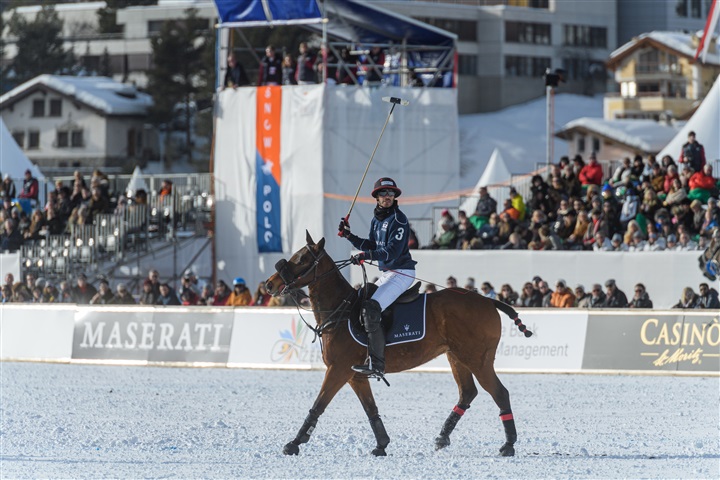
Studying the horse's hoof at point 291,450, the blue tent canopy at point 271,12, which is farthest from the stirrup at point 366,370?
the blue tent canopy at point 271,12

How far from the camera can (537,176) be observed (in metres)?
24.2

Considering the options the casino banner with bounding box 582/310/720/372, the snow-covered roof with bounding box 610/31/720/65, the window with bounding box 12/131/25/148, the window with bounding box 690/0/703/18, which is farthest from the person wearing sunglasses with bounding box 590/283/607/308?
the window with bounding box 690/0/703/18

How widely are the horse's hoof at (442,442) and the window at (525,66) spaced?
200 ft

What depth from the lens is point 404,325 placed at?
1168cm

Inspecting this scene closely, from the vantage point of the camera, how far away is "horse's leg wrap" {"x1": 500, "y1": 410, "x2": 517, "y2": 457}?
11.4 meters

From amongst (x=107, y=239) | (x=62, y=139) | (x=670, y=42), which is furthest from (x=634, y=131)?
(x=107, y=239)

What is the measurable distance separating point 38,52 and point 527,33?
26.8 m

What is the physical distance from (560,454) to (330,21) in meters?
20.4

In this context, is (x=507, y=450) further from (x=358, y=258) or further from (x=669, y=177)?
(x=669, y=177)

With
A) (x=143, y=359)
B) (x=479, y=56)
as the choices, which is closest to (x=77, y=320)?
(x=143, y=359)

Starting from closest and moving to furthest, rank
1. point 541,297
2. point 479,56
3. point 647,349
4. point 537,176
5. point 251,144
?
point 647,349 → point 541,297 → point 537,176 → point 251,144 → point 479,56

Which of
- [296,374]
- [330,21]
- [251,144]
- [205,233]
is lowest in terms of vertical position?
[296,374]

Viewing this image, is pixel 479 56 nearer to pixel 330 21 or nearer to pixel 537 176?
pixel 330 21

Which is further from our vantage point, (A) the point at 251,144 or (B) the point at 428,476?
(A) the point at 251,144
